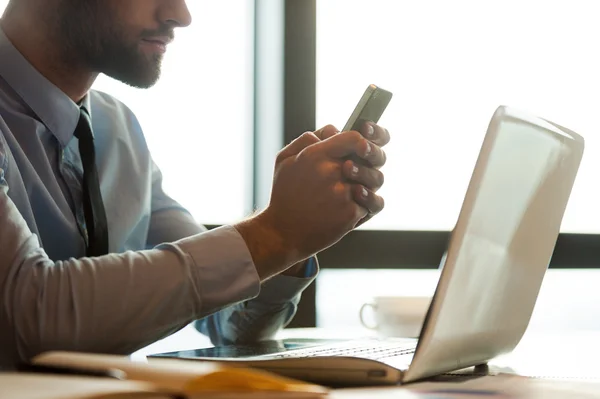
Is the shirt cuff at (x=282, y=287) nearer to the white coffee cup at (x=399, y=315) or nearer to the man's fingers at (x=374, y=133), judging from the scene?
the white coffee cup at (x=399, y=315)

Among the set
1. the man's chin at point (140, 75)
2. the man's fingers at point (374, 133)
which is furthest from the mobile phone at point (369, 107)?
the man's chin at point (140, 75)

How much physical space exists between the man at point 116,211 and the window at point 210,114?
0.69m

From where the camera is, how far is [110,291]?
2.87ft

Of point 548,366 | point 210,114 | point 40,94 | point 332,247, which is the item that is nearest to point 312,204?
point 548,366

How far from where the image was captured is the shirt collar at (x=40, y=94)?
123cm

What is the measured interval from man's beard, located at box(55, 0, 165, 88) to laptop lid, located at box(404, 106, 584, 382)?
779 mm

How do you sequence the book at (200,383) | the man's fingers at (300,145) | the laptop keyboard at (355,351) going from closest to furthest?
the book at (200,383) → the laptop keyboard at (355,351) → the man's fingers at (300,145)

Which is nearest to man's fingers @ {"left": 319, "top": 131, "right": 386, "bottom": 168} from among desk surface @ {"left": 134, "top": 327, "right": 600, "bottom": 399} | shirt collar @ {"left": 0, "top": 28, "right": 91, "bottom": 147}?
desk surface @ {"left": 134, "top": 327, "right": 600, "bottom": 399}

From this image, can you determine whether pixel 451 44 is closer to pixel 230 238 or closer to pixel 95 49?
pixel 95 49

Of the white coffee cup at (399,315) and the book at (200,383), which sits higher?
the book at (200,383)

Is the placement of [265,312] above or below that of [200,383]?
below

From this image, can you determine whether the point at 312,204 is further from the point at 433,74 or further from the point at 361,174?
the point at 433,74

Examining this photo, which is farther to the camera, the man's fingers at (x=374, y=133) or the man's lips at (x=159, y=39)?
Result: the man's lips at (x=159, y=39)

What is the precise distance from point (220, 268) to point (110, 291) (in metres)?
0.12
